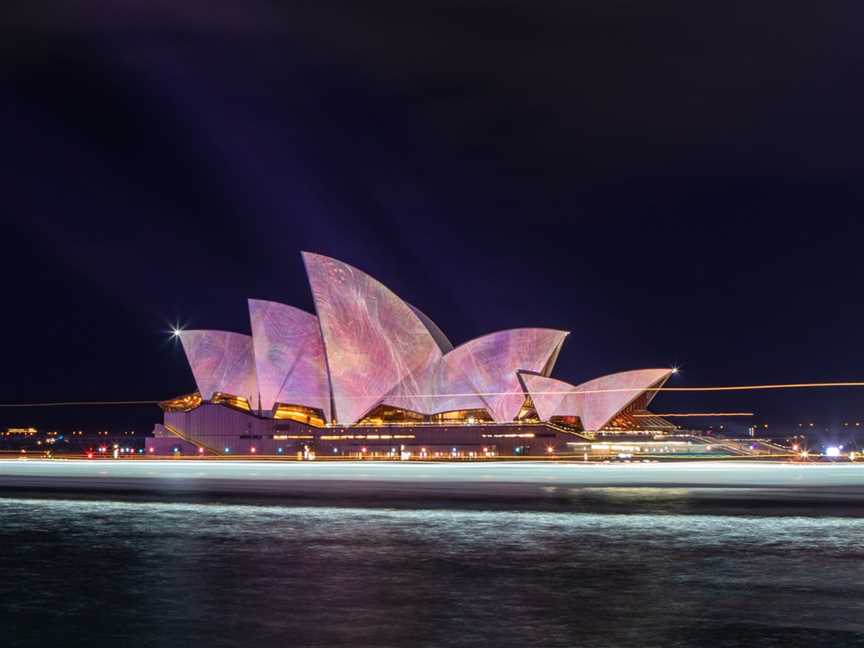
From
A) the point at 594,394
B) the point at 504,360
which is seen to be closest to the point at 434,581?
the point at 504,360

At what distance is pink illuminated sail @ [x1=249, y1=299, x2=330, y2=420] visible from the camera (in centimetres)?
8200

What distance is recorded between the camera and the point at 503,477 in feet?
128

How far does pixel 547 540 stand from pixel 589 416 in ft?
225

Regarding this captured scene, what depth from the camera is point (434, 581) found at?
12852mm

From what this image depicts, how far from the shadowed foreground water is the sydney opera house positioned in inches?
2301

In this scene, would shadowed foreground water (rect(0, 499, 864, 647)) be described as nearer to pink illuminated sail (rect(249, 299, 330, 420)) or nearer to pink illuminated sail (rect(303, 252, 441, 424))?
pink illuminated sail (rect(303, 252, 441, 424))

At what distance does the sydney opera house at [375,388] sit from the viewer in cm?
7906

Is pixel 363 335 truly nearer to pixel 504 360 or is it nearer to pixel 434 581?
pixel 504 360

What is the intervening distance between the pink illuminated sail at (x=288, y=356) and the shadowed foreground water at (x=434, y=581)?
6149 cm

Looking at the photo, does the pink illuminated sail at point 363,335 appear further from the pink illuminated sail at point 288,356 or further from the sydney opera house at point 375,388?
the pink illuminated sail at point 288,356

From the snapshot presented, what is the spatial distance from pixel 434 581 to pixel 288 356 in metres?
71.9

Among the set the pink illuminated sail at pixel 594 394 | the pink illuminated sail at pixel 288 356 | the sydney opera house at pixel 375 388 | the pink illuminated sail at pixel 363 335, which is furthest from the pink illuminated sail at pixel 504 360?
the pink illuminated sail at pixel 288 356

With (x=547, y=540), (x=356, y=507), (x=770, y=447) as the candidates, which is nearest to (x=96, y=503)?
(x=356, y=507)

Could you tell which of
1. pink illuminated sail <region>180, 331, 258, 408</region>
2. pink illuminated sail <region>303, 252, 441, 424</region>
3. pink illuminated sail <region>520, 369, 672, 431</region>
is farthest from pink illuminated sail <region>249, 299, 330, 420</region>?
pink illuminated sail <region>520, 369, 672, 431</region>
